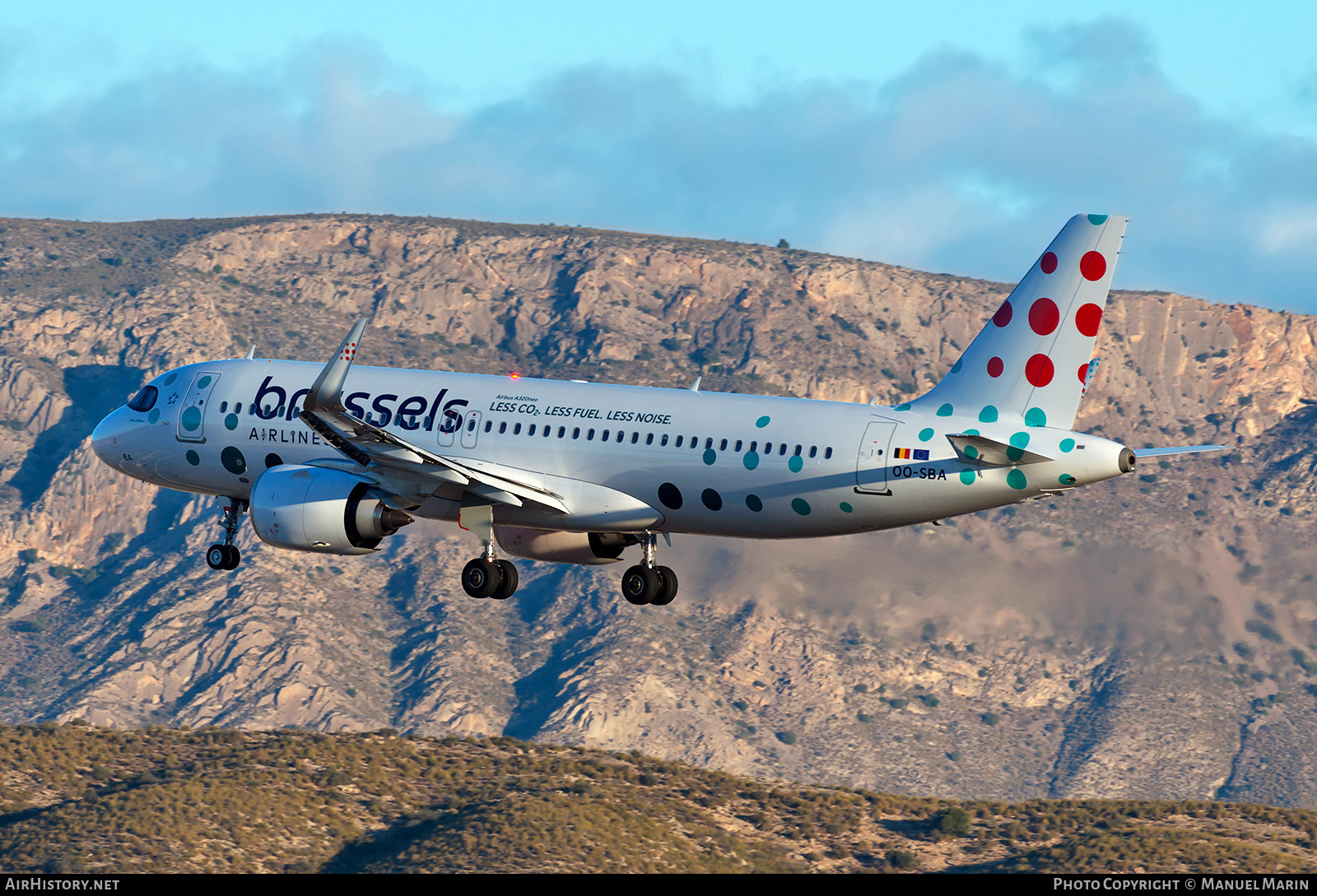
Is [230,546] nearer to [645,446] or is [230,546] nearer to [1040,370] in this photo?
[645,446]

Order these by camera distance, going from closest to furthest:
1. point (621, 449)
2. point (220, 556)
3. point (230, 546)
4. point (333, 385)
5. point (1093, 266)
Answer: point (333, 385) → point (1093, 266) → point (621, 449) → point (220, 556) → point (230, 546)

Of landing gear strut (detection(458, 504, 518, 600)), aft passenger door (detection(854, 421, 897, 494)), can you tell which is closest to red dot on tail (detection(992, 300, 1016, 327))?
aft passenger door (detection(854, 421, 897, 494))

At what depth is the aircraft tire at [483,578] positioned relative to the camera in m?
52.6

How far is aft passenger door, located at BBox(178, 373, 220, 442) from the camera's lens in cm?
5625

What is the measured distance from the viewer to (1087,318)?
45.8 meters

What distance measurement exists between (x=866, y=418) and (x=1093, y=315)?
6.42 m

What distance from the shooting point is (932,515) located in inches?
1850

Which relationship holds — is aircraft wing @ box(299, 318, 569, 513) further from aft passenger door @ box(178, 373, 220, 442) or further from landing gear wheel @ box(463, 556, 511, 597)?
aft passenger door @ box(178, 373, 220, 442)

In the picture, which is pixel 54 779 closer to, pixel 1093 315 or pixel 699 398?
pixel 699 398

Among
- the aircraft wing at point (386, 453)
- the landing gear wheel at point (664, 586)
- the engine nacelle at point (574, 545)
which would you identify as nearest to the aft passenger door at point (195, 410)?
the aircraft wing at point (386, 453)

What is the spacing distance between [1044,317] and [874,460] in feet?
18.8

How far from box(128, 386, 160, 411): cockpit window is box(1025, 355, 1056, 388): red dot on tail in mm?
28691

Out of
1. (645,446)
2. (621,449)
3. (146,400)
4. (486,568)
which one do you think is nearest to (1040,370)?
(645,446)

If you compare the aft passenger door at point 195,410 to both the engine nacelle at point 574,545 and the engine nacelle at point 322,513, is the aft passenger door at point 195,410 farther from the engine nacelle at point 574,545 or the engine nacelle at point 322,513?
the engine nacelle at point 574,545
